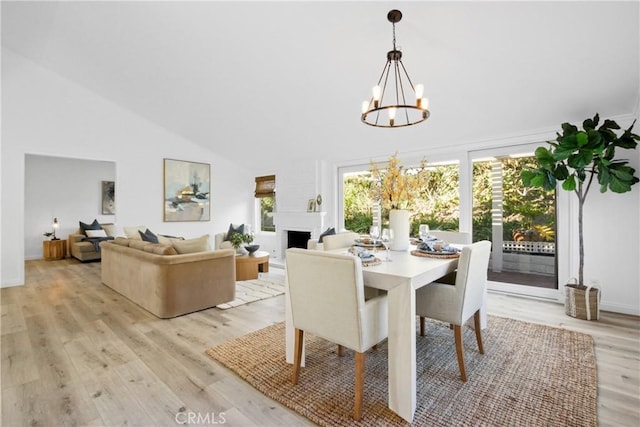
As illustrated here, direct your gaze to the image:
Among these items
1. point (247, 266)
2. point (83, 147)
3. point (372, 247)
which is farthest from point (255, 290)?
point (83, 147)

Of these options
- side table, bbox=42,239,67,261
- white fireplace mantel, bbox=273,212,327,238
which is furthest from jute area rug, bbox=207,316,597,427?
side table, bbox=42,239,67,261

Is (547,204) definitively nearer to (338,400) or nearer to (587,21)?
(587,21)

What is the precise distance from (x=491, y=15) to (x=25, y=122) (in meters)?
6.37

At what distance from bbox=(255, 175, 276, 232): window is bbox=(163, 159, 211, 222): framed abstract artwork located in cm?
118

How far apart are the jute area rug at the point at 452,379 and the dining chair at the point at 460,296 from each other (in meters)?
0.25

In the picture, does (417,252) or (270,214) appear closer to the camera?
(417,252)

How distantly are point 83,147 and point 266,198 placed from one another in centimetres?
365

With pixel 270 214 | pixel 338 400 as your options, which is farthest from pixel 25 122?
pixel 338 400

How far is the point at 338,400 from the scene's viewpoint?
5.97 ft

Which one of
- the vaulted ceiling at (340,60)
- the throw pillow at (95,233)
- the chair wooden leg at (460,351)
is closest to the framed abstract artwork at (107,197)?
the throw pillow at (95,233)

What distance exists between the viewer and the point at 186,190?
6.66 m

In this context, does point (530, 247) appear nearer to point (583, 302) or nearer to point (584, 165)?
point (583, 302)

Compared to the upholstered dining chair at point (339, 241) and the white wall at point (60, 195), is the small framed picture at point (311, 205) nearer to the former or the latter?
the upholstered dining chair at point (339, 241)

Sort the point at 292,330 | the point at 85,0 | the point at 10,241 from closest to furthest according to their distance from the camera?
the point at 292,330, the point at 85,0, the point at 10,241
